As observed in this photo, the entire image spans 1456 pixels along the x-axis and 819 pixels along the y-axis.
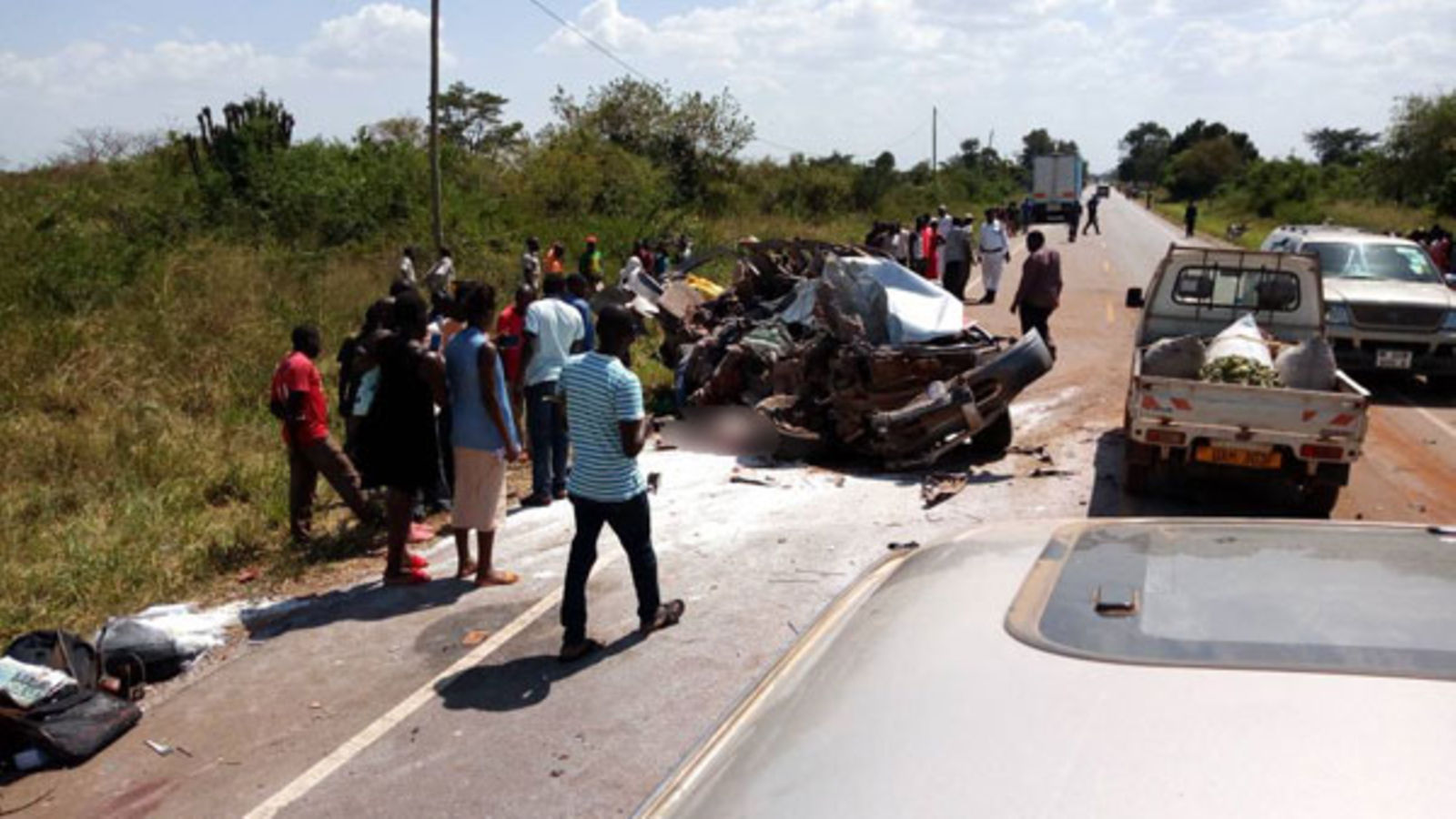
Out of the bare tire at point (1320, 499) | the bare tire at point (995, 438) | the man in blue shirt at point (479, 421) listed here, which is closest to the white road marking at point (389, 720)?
the man in blue shirt at point (479, 421)

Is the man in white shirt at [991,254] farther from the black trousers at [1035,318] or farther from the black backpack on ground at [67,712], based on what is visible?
the black backpack on ground at [67,712]

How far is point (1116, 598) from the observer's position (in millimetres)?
2191

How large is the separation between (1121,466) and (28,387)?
36.5ft

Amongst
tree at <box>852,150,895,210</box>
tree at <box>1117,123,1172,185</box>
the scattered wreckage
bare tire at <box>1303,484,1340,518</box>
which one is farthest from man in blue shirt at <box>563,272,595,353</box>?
tree at <box>1117,123,1172,185</box>

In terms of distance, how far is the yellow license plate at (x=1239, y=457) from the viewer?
7875mm

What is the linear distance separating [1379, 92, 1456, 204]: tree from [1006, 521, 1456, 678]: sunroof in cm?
4998

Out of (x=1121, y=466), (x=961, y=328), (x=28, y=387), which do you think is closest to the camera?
(x=1121, y=466)

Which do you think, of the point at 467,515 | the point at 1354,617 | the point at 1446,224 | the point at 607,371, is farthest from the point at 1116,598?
the point at 1446,224

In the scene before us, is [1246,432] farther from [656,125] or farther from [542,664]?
[656,125]

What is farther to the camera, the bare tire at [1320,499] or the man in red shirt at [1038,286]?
the man in red shirt at [1038,286]

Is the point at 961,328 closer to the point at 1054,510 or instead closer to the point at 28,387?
the point at 1054,510

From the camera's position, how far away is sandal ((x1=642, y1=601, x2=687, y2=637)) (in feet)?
19.9

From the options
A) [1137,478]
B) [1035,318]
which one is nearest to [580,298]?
[1137,478]

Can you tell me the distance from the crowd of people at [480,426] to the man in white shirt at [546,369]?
1cm
